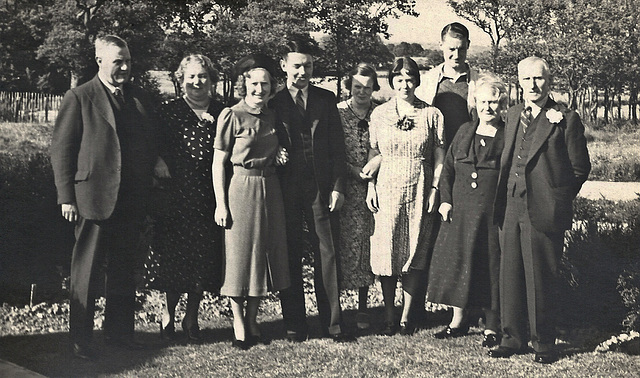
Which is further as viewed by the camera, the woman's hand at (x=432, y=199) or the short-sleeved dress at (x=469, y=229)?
the woman's hand at (x=432, y=199)

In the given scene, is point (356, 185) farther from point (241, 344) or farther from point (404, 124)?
point (241, 344)

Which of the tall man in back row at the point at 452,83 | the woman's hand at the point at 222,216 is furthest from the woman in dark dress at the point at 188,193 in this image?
the tall man in back row at the point at 452,83

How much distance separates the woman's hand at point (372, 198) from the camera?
5277mm

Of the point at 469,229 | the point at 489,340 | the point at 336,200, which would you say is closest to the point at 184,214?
the point at 336,200

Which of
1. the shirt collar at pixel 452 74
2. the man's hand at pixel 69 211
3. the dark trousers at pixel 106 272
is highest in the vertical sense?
the shirt collar at pixel 452 74

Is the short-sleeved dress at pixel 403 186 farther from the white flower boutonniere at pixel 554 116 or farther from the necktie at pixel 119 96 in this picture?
the necktie at pixel 119 96

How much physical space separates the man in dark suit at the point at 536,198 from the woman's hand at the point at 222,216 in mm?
1793

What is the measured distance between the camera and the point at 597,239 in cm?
565

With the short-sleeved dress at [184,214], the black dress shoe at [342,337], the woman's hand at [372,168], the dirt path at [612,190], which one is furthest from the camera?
the dirt path at [612,190]

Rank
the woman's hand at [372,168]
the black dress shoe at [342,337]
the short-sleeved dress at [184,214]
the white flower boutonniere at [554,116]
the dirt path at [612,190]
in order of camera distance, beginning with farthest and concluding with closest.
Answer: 1. the dirt path at [612,190]
2. the black dress shoe at [342,337]
3. the woman's hand at [372,168]
4. the short-sleeved dress at [184,214]
5. the white flower boutonniere at [554,116]

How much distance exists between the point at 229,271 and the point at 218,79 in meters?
1.28

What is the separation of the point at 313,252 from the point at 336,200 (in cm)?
41

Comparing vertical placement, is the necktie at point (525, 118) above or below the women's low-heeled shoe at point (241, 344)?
above

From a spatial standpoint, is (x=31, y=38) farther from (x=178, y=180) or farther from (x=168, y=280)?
(x=168, y=280)
